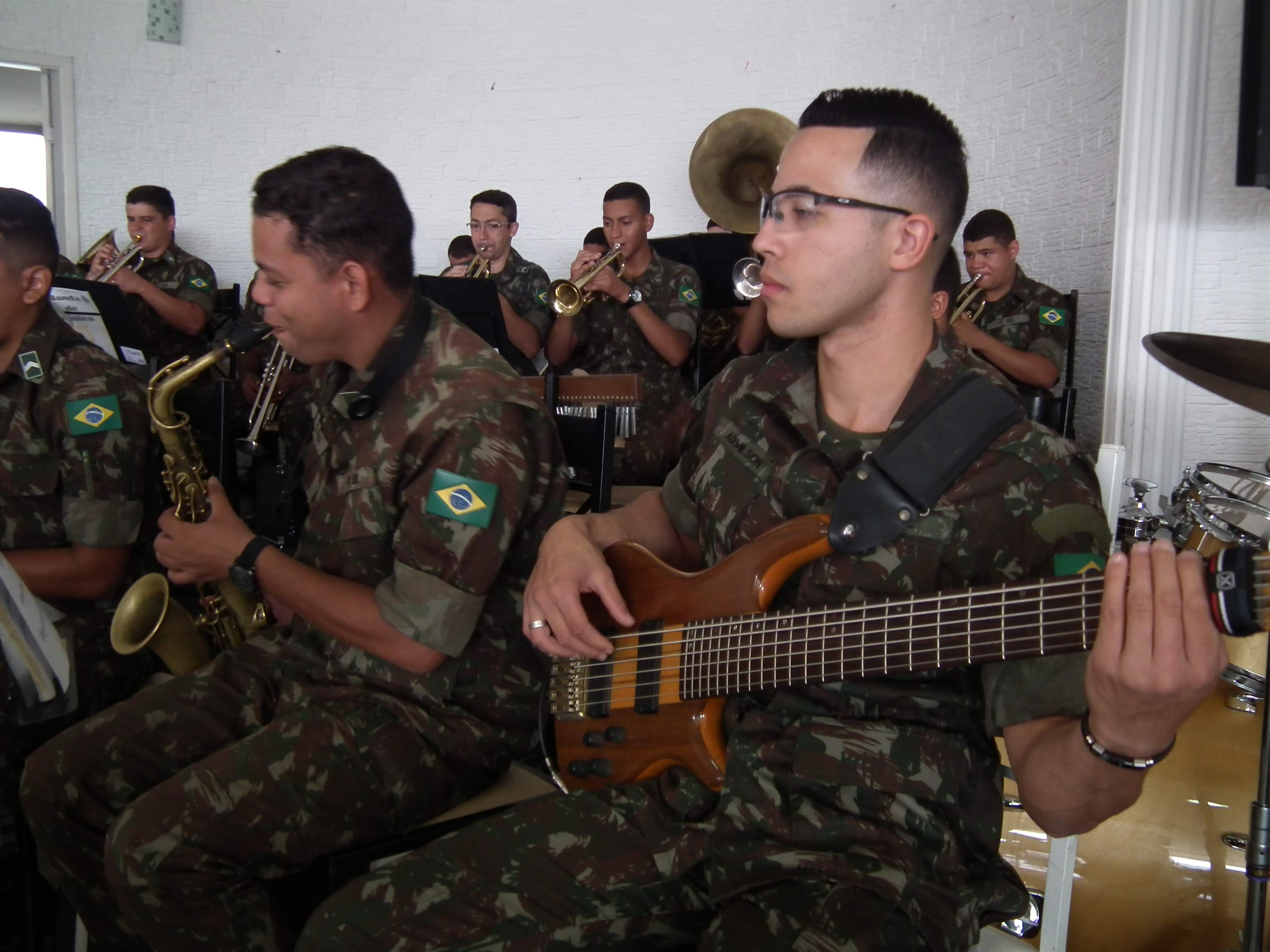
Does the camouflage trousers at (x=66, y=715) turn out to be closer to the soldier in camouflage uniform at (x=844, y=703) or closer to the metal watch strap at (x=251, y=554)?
the metal watch strap at (x=251, y=554)

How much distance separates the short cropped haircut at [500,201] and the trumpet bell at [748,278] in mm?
1789

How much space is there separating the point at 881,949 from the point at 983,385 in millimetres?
762

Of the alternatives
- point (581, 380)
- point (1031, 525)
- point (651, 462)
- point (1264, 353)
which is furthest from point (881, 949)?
point (651, 462)

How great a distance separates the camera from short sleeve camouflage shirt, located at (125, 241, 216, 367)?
602 cm

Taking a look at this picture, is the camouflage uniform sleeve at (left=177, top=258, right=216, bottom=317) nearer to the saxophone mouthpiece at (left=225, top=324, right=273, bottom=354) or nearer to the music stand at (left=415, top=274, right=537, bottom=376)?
the music stand at (left=415, top=274, right=537, bottom=376)

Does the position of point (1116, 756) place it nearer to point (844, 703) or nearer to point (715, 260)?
point (844, 703)

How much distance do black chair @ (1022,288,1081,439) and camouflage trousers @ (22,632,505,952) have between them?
1.53 m

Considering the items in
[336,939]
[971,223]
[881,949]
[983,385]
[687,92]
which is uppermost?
[687,92]

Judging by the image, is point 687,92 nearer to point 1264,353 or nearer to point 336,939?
point 1264,353

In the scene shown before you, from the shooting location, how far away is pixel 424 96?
23.4 feet

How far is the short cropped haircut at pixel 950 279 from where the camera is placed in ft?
7.90

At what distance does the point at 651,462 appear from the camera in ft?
15.1

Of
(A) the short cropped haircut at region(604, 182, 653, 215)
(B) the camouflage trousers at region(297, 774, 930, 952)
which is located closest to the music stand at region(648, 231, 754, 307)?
(A) the short cropped haircut at region(604, 182, 653, 215)

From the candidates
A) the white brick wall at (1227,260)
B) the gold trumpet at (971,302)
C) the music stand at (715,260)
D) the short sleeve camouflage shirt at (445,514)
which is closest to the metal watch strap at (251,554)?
the short sleeve camouflage shirt at (445,514)
